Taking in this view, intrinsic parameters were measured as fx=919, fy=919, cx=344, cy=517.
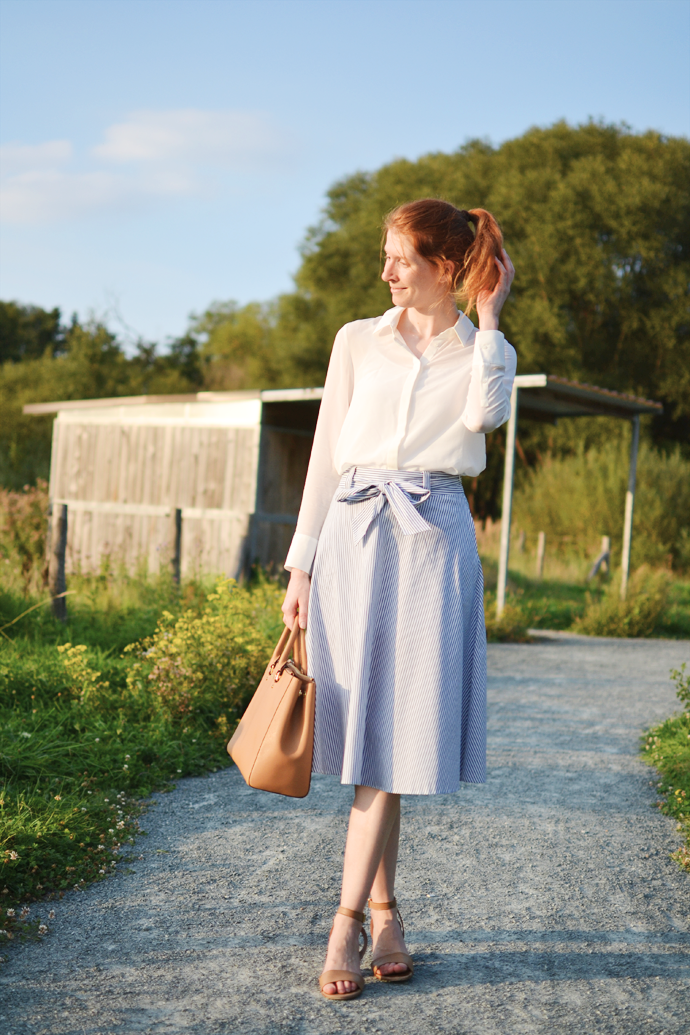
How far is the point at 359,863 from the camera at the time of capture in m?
2.20

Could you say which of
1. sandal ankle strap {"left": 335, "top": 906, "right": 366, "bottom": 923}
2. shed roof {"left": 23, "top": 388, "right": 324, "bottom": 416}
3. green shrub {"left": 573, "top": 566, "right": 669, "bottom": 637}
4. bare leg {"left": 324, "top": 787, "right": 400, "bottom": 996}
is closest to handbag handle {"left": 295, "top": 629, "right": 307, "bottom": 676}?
bare leg {"left": 324, "top": 787, "right": 400, "bottom": 996}

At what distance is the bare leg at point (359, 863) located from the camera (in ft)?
7.16

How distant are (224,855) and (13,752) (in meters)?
1.01

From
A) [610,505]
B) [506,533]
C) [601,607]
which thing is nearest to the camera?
[506,533]

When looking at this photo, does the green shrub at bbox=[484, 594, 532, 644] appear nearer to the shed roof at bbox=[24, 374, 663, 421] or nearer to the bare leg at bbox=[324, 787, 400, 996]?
the shed roof at bbox=[24, 374, 663, 421]

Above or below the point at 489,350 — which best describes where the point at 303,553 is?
below

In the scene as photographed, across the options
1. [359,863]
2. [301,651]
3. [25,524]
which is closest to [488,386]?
[301,651]

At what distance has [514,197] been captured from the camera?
924 inches

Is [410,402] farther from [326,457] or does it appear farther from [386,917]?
[386,917]

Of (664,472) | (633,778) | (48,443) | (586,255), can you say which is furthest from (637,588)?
(48,443)

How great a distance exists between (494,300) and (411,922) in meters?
1.74

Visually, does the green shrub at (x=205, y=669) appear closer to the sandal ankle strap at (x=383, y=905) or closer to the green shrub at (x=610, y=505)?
the sandal ankle strap at (x=383, y=905)

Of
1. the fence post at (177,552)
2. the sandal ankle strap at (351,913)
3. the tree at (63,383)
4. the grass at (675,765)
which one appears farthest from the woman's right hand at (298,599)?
the tree at (63,383)

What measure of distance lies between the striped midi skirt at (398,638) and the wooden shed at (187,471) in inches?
328
